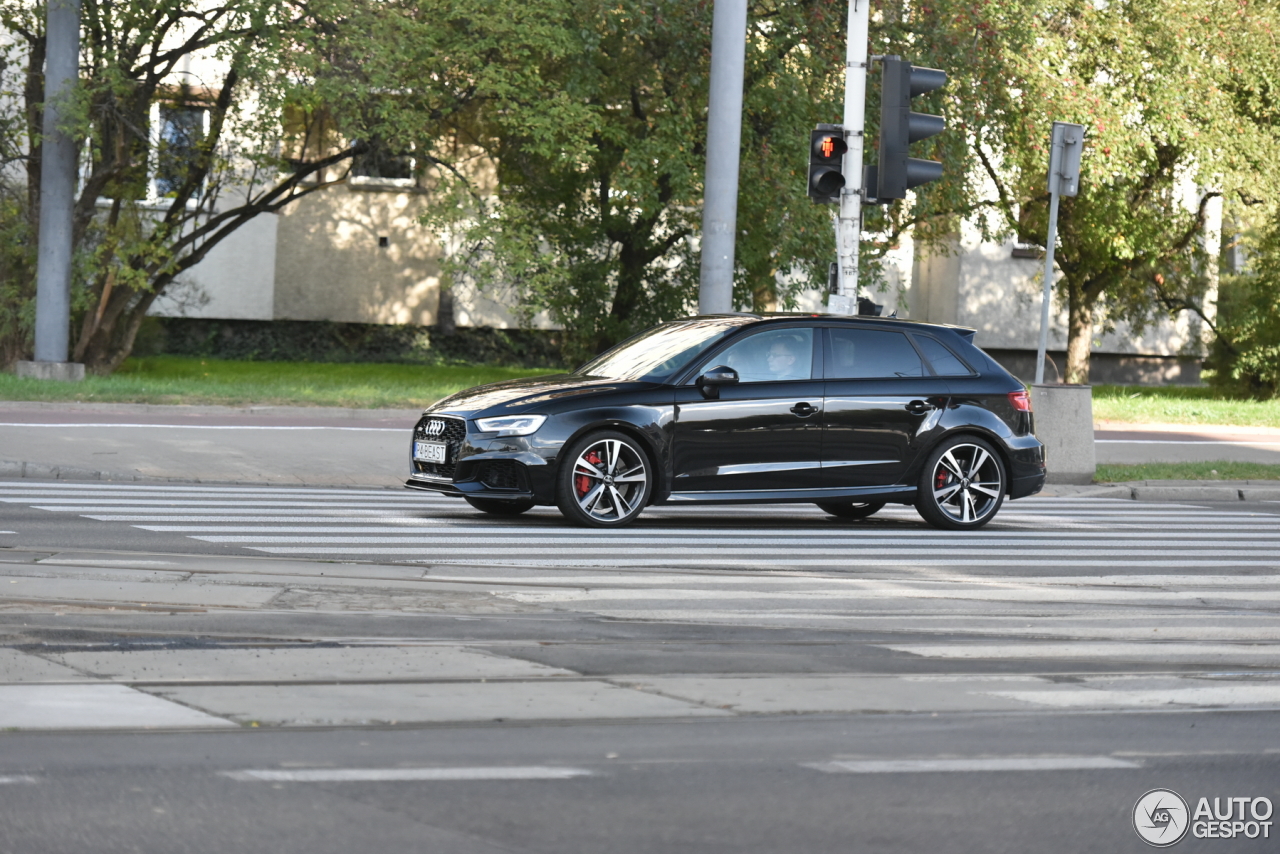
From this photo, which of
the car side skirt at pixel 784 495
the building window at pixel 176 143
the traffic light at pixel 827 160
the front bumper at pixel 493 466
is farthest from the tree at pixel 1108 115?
the front bumper at pixel 493 466

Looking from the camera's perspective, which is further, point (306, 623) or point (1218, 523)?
point (1218, 523)

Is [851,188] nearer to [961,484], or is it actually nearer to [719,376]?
[961,484]

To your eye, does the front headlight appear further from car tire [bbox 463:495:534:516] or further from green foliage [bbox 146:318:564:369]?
green foliage [bbox 146:318:564:369]

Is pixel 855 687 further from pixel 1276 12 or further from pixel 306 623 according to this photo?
pixel 1276 12

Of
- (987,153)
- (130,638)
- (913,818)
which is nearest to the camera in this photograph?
(913,818)

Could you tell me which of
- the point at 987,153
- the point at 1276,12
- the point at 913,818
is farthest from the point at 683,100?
the point at 913,818

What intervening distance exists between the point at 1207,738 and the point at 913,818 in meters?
1.71

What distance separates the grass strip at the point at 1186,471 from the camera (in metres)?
17.9

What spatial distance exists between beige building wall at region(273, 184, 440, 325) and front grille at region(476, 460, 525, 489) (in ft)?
88.6

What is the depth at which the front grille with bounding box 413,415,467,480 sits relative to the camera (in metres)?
12.2

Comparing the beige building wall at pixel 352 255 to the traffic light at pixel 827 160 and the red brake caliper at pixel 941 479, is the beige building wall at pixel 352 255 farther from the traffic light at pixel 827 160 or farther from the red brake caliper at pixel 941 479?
the red brake caliper at pixel 941 479

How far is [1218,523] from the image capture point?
14508 millimetres

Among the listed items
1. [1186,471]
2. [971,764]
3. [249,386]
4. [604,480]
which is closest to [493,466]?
[604,480]

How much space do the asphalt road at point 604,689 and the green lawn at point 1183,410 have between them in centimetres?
1524
